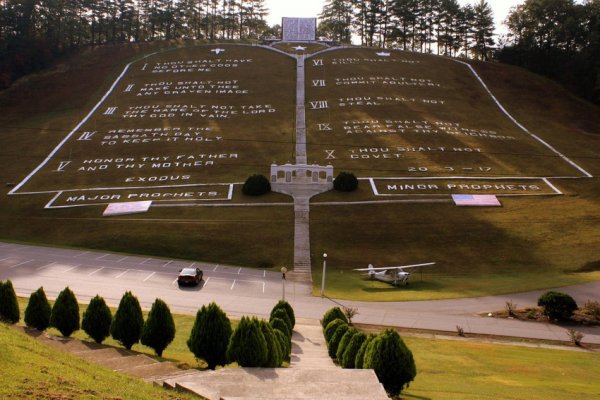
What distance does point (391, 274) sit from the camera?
5684 cm

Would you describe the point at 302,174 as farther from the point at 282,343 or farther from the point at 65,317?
the point at 282,343

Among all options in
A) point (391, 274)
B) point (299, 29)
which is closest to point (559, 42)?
point (299, 29)

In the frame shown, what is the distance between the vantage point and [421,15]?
16050cm

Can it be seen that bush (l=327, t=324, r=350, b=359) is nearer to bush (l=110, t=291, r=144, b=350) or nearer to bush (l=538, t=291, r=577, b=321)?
bush (l=110, t=291, r=144, b=350)

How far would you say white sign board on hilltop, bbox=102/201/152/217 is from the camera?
7406cm

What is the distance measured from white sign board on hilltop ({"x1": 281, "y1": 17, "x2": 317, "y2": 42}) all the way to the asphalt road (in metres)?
103

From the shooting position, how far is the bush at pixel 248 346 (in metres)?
21.9

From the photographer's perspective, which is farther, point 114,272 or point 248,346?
point 114,272

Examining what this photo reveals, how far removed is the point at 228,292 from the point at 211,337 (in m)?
26.2

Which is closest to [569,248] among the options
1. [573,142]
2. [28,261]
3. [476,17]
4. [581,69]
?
[573,142]

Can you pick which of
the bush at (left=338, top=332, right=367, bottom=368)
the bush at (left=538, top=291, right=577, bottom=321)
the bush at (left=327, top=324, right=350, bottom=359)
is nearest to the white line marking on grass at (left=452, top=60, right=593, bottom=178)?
the bush at (left=538, top=291, right=577, bottom=321)

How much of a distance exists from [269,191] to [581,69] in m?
86.1

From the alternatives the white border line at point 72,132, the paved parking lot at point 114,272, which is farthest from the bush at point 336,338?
the white border line at point 72,132

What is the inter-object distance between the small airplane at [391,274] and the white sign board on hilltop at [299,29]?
105266 mm
